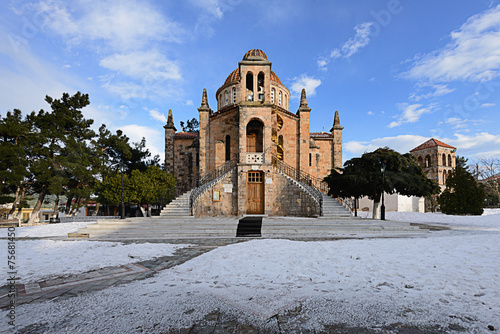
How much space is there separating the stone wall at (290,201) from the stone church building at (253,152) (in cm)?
7

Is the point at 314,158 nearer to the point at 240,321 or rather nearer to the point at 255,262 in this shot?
the point at 255,262

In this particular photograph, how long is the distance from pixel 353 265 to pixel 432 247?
3963 mm

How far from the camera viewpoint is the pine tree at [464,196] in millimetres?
25078

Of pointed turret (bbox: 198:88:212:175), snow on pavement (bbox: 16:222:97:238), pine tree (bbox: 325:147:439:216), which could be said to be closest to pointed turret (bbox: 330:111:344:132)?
pine tree (bbox: 325:147:439:216)

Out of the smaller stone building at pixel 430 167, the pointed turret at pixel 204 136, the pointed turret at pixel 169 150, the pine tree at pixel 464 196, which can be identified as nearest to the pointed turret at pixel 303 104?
the pointed turret at pixel 204 136

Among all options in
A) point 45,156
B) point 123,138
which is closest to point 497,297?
point 45,156

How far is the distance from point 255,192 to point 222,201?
2.78m

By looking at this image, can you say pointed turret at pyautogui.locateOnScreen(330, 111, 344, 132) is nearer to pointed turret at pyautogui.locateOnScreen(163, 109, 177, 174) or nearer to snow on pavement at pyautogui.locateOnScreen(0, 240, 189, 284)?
pointed turret at pyautogui.locateOnScreen(163, 109, 177, 174)

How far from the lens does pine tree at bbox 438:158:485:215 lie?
2508 centimetres

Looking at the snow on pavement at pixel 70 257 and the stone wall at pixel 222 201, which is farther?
the stone wall at pixel 222 201

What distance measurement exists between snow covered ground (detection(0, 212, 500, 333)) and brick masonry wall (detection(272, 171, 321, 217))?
435 inches

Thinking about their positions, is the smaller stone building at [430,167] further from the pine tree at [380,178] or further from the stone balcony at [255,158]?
the stone balcony at [255,158]

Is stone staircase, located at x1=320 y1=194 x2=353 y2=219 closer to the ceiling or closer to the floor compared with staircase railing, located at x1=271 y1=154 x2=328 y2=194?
closer to the floor

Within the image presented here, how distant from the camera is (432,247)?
26.0ft
